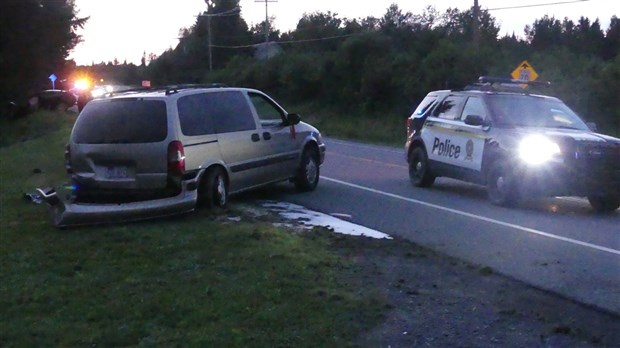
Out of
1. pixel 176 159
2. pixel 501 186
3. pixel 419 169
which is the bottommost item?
pixel 419 169

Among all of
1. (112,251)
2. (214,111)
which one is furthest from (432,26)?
(112,251)

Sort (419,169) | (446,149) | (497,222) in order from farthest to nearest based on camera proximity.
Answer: (419,169), (446,149), (497,222)

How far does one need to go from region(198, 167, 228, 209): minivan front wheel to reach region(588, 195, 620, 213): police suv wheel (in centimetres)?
513

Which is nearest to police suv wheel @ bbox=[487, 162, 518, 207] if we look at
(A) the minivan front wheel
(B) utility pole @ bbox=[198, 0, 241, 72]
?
(A) the minivan front wheel

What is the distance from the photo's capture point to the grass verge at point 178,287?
6.68 meters

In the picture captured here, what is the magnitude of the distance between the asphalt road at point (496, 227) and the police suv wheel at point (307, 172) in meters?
0.18

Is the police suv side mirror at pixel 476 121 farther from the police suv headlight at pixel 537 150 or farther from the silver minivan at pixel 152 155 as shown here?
the silver minivan at pixel 152 155

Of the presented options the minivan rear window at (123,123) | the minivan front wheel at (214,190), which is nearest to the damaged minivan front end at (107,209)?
the minivan front wheel at (214,190)

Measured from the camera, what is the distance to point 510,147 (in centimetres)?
1389

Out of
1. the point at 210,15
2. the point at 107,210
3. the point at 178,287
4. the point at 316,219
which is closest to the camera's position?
the point at 178,287

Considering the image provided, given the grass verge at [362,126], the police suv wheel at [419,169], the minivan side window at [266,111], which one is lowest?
the grass verge at [362,126]

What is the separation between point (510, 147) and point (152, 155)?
17.4 feet

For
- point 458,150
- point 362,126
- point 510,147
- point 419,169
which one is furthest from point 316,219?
point 362,126

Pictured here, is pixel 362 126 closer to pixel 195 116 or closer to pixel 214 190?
pixel 195 116
